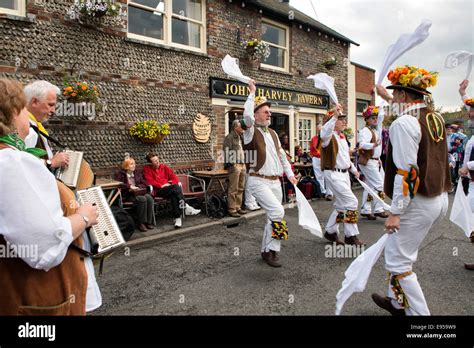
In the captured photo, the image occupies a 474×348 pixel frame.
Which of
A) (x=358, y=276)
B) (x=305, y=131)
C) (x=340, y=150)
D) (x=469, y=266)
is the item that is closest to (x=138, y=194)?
(x=340, y=150)

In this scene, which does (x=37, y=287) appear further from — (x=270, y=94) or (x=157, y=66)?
(x=270, y=94)

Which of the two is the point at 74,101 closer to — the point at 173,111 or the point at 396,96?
the point at 173,111

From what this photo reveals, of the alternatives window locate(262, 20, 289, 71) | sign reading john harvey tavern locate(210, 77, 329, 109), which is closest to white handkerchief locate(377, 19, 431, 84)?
sign reading john harvey tavern locate(210, 77, 329, 109)

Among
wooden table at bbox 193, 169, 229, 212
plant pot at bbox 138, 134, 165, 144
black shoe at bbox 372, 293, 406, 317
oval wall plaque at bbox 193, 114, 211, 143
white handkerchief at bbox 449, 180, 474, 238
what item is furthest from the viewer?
oval wall plaque at bbox 193, 114, 211, 143

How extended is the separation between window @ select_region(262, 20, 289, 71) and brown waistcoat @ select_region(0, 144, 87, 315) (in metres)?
9.72

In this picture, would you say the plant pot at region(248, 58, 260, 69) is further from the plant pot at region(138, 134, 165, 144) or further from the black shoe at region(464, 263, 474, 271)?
the black shoe at region(464, 263, 474, 271)

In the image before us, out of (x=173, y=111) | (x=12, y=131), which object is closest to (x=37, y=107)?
(x=12, y=131)

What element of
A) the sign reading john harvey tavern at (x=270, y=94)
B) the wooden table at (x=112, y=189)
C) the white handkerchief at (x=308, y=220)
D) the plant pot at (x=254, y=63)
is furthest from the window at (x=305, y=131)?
the white handkerchief at (x=308, y=220)

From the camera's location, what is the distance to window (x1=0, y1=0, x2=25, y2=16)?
5.56 metres

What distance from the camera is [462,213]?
3.81m

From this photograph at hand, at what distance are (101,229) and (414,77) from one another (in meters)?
2.66

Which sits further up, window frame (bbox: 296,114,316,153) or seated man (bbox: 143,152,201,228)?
window frame (bbox: 296,114,316,153)

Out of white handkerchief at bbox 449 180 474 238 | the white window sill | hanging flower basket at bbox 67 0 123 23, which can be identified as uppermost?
hanging flower basket at bbox 67 0 123 23

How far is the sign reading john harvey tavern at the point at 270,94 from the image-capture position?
Result: 8867mm
